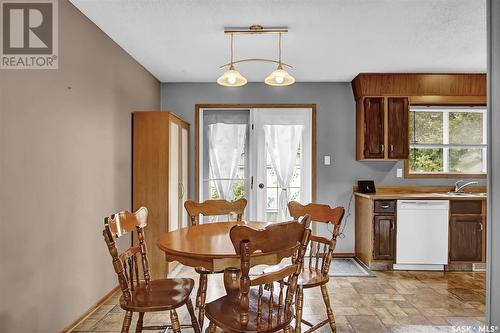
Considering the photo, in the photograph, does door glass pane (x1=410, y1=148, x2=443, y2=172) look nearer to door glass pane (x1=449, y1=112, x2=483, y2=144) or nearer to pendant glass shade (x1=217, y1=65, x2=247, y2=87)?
door glass pane (x1=449, y1=112, x2=483, y2=144)

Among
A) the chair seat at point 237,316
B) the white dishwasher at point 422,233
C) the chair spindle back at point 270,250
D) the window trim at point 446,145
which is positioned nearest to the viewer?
the chair spindle back at point 270,250

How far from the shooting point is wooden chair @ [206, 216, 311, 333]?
4.65ft

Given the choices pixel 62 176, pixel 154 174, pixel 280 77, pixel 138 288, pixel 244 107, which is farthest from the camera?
pixel 244 107

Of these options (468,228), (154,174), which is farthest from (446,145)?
(154,174)

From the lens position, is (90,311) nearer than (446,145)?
Yes

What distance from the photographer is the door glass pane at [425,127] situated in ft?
14.9

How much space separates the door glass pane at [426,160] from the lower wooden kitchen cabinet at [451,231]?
30.8 inches

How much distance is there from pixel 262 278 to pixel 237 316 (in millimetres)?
299

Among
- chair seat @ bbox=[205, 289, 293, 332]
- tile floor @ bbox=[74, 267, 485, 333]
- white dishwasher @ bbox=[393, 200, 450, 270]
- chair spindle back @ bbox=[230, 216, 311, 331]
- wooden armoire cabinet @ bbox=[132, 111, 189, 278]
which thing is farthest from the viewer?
white dishwasher @ bbox=[393, 200, 450, 270]

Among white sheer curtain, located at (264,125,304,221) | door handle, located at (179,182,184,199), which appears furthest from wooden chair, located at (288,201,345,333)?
white sheer curtain, located at (264,125,304,221)

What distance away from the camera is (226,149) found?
15.7 feet

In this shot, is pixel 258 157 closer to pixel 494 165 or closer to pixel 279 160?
pixel 279 160

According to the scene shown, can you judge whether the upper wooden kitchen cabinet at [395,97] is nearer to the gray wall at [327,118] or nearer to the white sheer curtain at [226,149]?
the gray wall at [327,118]

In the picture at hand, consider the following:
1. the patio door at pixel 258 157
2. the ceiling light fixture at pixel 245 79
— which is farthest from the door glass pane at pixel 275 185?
the ceiling light fixture at pixel 245 79
